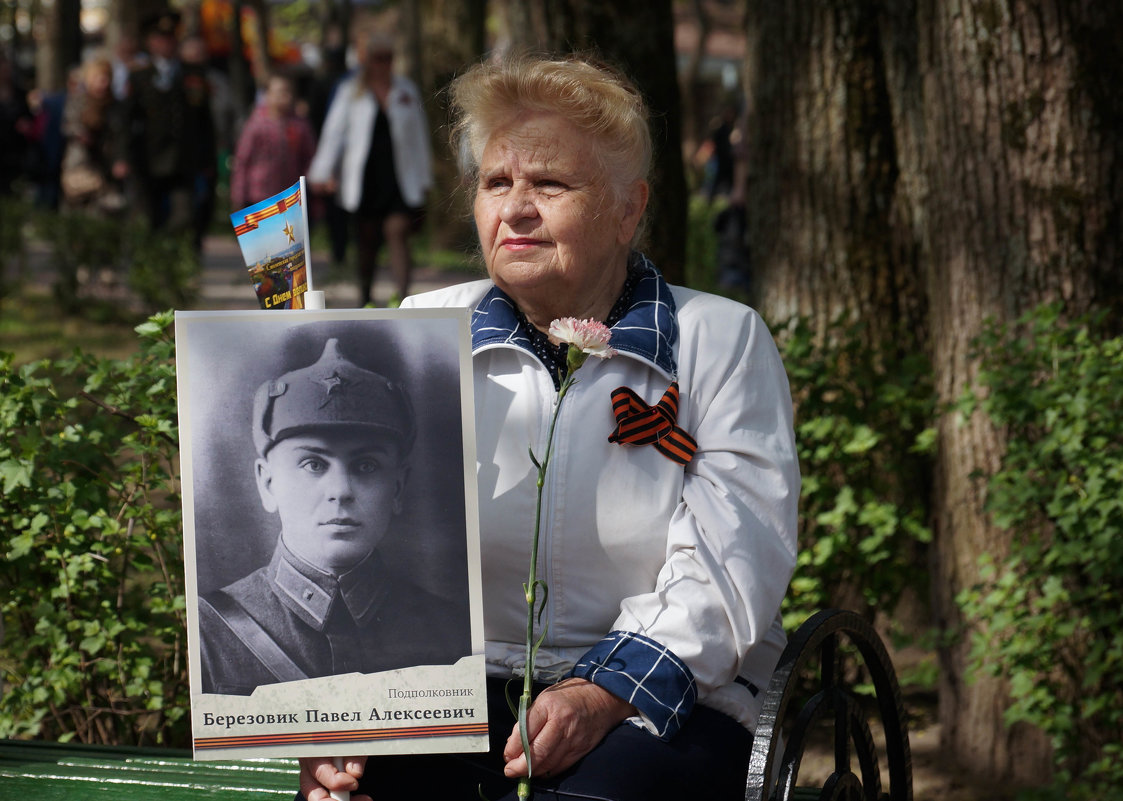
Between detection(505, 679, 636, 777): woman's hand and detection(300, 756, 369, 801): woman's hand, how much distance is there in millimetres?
237

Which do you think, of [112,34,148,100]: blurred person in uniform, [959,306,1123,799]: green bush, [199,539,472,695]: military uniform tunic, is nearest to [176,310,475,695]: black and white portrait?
[199,539,472,695]: military uniform tunic

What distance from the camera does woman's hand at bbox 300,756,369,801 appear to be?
215 cm

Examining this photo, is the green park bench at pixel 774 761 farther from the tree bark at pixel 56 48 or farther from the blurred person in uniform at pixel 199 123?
the tree bark at pixel 56 48

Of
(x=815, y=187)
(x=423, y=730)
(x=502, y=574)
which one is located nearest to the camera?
(x=423, y=730)

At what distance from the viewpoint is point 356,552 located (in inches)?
84.1

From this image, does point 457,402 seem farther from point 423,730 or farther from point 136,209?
point 136,209

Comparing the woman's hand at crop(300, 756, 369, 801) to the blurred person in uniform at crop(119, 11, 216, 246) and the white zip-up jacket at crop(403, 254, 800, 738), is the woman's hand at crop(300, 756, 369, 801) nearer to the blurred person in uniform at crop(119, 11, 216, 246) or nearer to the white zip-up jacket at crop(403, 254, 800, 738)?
the white zip-up jacket at crop(403, 254, 800, 738)

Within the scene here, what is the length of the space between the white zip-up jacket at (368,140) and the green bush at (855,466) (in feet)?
22.0

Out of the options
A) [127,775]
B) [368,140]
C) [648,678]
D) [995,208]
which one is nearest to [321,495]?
[648,678]

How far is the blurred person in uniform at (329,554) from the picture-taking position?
6.93 feet

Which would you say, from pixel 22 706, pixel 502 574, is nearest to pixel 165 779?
pixel 22 706

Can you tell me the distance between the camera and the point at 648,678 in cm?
A: 232

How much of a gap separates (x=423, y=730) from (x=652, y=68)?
12.8 ft

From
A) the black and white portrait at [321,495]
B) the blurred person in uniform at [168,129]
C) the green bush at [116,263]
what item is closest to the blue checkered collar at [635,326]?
the black and white portrait at [321,495]
